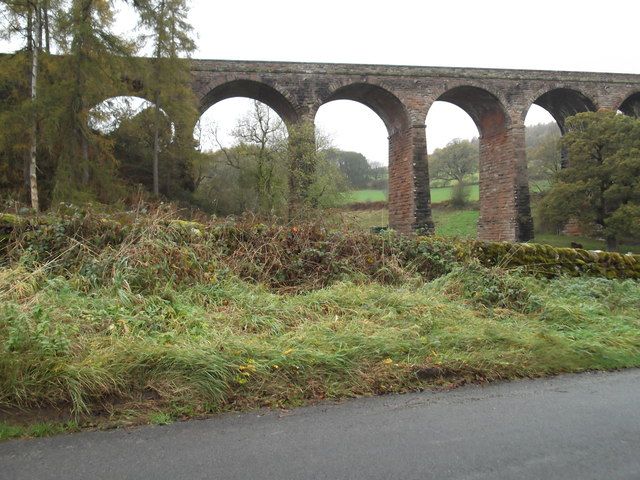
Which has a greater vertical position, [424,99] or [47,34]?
[47,34]

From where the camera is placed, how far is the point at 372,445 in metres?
2.45

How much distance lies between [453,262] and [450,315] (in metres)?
1.82

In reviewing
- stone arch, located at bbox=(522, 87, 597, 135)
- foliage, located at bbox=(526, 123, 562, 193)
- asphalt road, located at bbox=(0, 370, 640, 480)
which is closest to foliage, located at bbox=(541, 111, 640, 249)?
stone arch, located at bbox=(522, 87, 597, 135)

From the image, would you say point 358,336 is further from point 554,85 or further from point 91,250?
point 554,85

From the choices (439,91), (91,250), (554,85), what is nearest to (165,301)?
(91,250)

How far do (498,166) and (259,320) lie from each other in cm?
2215

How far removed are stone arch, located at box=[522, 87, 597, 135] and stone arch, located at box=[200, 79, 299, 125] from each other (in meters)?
11.3

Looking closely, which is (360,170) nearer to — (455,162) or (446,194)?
(455,162)

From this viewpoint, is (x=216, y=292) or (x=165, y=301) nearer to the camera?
(x=165, y=301)

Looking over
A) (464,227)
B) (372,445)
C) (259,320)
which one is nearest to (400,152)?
(464,227)

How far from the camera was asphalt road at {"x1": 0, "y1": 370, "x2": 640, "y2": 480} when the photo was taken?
7.18 ft

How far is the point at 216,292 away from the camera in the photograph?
15.9ft

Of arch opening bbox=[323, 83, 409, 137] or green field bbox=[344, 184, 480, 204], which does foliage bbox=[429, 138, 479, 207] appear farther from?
arch opening bbox=[323, 83, 409, 137]

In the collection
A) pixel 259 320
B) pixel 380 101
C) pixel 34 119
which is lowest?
pixel 259 320
